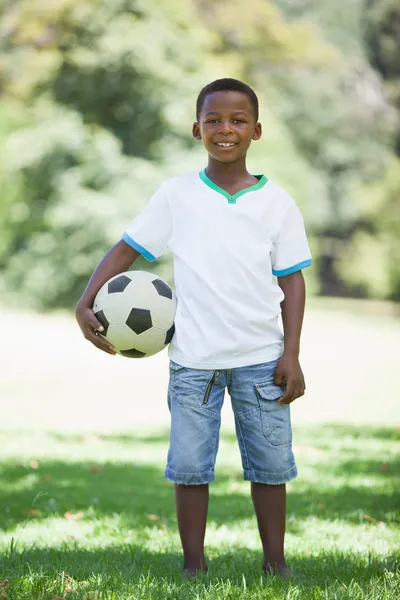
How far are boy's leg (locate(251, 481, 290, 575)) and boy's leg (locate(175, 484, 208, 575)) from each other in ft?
0.77

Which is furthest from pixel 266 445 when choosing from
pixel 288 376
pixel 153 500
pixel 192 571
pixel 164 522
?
pixel 153 500

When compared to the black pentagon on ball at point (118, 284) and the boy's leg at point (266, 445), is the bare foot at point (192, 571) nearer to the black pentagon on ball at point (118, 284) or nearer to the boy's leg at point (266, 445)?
the boy's leg at point (266, 445)

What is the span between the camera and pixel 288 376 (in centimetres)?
324

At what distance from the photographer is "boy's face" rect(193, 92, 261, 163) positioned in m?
3.28

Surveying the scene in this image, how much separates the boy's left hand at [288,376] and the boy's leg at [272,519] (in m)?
0.35

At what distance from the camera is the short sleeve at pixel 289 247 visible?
3.32 metres

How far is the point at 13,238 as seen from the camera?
25.3 meters

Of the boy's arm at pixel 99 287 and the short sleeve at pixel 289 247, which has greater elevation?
the short sleeve at pixel 289 247

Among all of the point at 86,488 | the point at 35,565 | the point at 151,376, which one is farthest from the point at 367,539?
the point at 151,376

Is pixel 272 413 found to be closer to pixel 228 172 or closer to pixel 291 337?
pixel 291 337

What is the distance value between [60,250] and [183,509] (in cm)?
2173

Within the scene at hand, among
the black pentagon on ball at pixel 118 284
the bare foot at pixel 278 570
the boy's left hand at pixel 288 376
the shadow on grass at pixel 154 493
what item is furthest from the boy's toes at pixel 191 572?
the shadow on grass at pixel 154 493

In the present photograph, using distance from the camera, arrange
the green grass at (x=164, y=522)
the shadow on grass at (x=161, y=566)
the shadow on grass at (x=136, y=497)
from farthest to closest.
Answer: the shadow on grass at (x=136, y=497), the shadow on grass at (x=161, y=566), the green grass at (x=164, y=522)

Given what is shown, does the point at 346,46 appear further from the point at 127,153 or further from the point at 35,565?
the point at 35,565
